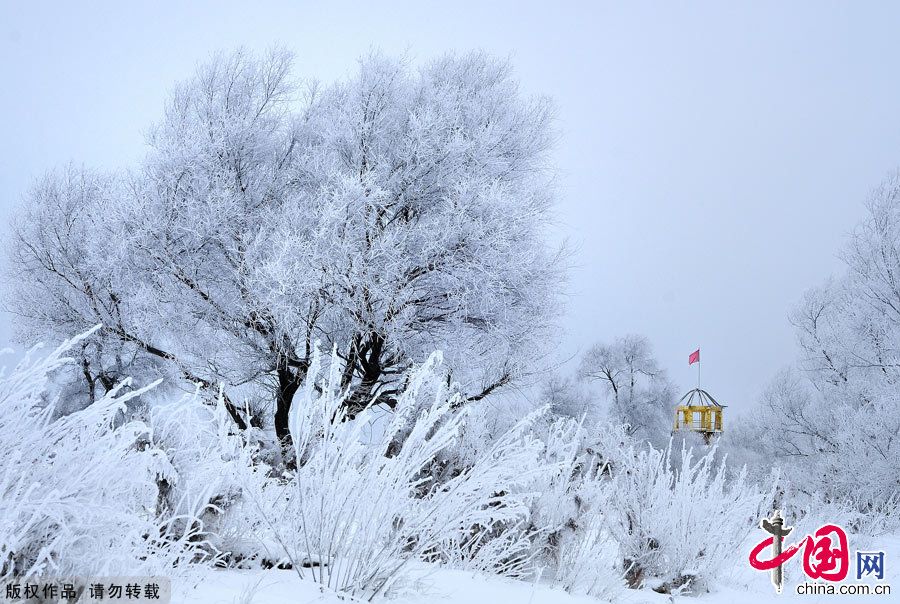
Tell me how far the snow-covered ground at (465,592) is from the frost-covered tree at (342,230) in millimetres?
5748

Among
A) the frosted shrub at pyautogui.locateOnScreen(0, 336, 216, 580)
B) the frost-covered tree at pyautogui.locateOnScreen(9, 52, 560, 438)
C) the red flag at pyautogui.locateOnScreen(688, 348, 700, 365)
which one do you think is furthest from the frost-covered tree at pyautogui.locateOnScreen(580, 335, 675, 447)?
the frosted shrub at pyautogui.locateOnScreen(0, 336, 216, 580)

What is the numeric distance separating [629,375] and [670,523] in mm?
22535

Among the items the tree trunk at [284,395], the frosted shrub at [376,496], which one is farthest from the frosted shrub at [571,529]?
the tree trunk at [284,395]

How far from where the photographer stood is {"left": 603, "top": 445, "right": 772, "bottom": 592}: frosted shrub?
15.0 feet

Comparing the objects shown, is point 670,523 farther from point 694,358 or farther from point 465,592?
point 694,358

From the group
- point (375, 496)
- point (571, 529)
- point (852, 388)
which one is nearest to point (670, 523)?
point (571, 529)

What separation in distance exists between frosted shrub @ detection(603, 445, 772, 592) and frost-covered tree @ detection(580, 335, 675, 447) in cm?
2145

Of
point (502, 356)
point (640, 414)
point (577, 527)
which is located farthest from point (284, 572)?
point (640, 414)

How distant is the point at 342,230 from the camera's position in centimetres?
1019

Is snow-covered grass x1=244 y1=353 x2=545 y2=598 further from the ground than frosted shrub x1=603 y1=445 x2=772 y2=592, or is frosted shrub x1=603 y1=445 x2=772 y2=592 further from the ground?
snow-covered grass x1=244 y1=353 x2=545 y2=598

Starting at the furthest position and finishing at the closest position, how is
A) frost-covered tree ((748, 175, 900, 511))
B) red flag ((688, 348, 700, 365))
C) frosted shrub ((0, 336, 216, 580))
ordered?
red flag ((688, 348, 700, 365)), frost-covered tree ((748, 175, 900, 511)), frosted shrub ((0, 336, 216, 580))

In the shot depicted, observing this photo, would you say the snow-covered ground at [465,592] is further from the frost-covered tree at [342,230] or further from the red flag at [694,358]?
the red flag at [694,358]

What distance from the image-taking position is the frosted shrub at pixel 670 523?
457cm

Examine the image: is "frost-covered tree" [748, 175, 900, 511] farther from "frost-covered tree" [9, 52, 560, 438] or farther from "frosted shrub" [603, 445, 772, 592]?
"frosted shrub" [603, 445, 772, 592]
